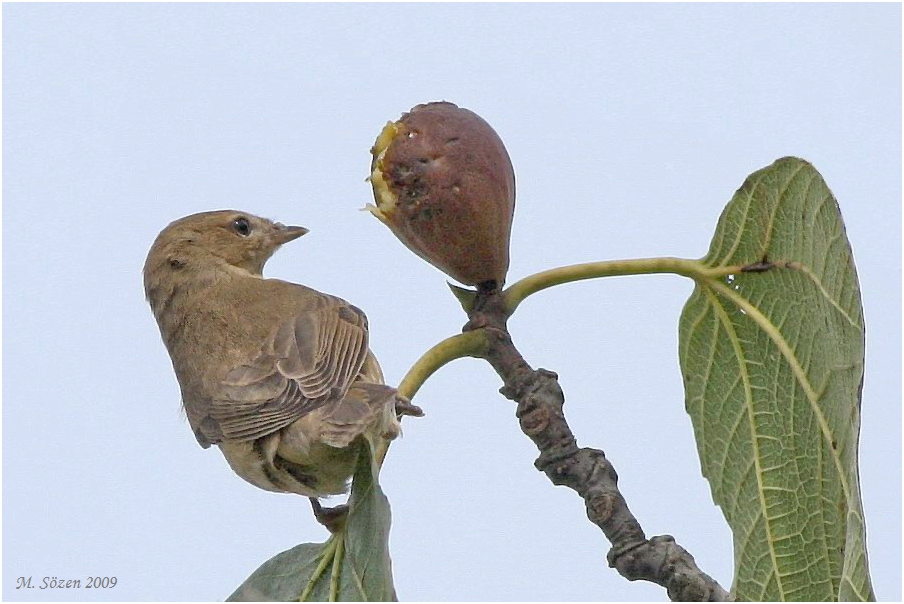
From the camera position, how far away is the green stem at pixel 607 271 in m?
3.00

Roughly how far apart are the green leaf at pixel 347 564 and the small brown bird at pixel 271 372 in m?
0.19

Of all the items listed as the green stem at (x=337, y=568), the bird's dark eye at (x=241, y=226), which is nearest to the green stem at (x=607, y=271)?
the green stem at (x=337, y=568)

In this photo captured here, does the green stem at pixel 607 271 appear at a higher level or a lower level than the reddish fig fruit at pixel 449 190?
lower

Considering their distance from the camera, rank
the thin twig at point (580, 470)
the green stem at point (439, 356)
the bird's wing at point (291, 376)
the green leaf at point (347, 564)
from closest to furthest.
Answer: the green leaf at point (347, 564), the thin twig at point (580, 470), the green stem at point (439, 356), the bird's wing at point (291, 376)

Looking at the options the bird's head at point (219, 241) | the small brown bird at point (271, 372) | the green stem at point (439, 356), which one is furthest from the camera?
the bird's head at point (219, 241)

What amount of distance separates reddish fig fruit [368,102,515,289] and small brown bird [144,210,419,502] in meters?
Result: 0.45

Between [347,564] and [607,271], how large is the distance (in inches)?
42.3

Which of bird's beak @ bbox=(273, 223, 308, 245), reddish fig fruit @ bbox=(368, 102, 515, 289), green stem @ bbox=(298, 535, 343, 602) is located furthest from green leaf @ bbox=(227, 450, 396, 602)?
bird's beak @ bbox=(273, 223, 308, 245)

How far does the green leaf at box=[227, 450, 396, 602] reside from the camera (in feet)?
8.57

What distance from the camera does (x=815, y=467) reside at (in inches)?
113

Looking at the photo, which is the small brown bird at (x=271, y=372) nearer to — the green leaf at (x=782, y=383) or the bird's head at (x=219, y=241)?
the bird's head at (x=219, y=241)

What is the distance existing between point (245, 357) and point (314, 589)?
95 centimetres

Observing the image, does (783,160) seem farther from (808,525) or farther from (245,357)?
(245,357)

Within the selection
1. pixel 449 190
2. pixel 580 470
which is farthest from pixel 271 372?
pixel 580 470
